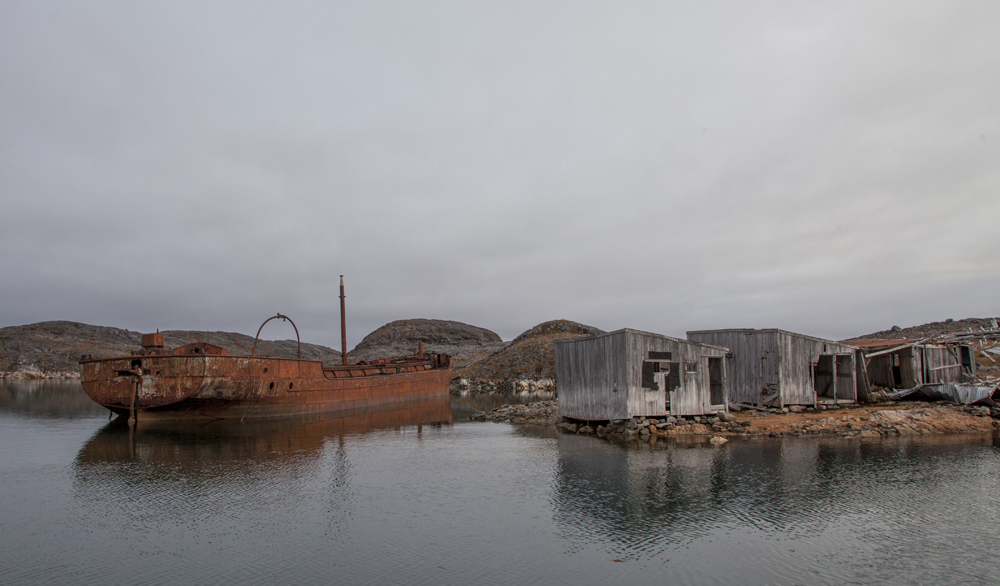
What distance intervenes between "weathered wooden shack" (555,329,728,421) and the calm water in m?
3.00

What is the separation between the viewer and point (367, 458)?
67.2 feet

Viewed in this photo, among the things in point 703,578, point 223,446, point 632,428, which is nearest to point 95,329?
point 223,446

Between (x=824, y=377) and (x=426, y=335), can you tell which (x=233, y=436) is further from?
(x=426, y=335)

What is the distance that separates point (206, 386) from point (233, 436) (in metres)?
4.47

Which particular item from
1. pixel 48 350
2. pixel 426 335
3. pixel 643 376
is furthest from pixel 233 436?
pixel 426 335

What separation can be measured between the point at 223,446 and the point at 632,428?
17.3 meters

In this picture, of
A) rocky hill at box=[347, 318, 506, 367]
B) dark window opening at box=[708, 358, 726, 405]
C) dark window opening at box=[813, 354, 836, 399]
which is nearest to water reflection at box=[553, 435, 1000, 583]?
dark window opening at box=[708, 358, 726, 405]

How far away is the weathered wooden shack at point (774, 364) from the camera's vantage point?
1040 inches

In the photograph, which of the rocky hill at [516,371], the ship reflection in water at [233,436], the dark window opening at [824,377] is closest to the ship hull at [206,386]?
the ship reflection in water at [233,436]

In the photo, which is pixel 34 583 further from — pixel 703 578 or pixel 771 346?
pixel 771 346

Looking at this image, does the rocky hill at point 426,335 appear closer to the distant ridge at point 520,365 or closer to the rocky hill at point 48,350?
the rocky hill at point 48,350

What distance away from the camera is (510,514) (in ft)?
42.7

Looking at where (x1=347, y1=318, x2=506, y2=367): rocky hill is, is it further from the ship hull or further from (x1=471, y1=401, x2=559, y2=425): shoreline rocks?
the ship hull

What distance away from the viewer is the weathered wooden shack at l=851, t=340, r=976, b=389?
3061 cm
